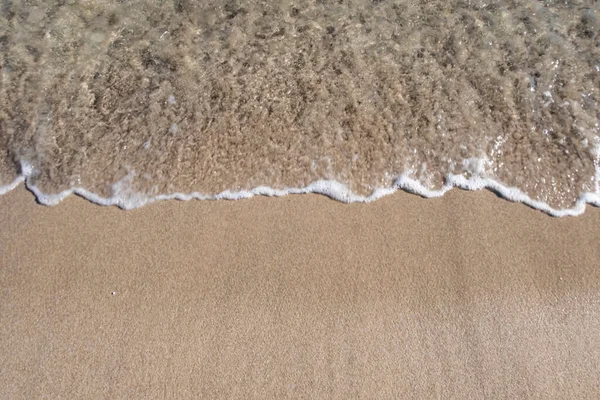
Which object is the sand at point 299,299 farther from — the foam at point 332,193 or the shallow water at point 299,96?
the shallow water at point 299,96

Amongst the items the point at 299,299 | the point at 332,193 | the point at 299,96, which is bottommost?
the point at 299,299

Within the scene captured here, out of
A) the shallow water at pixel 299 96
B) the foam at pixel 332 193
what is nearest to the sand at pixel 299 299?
the foam at pixel 332 193

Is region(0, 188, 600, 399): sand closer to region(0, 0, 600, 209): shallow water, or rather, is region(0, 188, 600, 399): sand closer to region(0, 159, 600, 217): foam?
region(0, 159, 600, 217): foam

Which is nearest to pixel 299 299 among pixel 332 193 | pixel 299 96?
pixel 332 193

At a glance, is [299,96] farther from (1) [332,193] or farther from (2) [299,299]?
(2) [299,299]

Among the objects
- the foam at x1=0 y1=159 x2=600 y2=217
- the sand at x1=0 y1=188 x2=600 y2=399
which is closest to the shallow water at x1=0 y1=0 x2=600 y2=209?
the foam at x1=0 y1=159 x2=600 y2=217

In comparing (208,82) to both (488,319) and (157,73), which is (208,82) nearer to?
(157,73)
